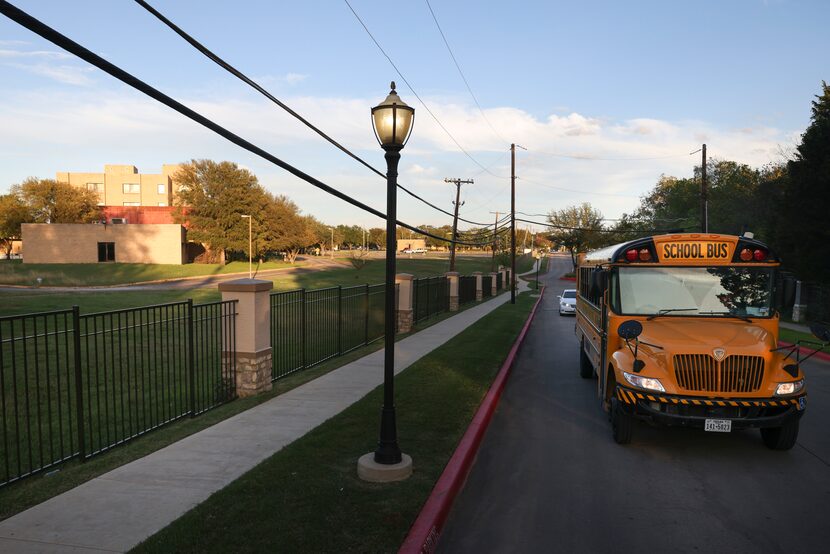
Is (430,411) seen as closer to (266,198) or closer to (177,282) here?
(177,282)

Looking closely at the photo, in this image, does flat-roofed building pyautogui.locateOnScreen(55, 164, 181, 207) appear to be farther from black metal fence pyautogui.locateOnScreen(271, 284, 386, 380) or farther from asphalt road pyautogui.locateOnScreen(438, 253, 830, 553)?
asphalt road pyautogui.locateOnScreen(438, 253, 830, 553)

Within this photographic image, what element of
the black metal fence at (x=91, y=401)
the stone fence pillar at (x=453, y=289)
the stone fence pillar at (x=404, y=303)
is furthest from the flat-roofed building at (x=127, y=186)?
the black metal fence at (x=91, y=401)

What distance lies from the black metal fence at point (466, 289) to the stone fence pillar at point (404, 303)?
435 inches

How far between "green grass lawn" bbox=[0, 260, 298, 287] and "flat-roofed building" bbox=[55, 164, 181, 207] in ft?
173

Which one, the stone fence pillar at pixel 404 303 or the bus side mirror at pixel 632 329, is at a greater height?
the bus side mirror at pixel 632 329

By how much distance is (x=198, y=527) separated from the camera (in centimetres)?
468

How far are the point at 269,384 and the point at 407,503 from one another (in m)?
5.60

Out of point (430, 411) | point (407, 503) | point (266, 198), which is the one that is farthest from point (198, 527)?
point (266, 198)

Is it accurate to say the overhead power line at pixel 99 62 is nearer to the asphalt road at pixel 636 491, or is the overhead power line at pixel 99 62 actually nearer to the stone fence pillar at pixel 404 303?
the asphalt road at pixel 636 491

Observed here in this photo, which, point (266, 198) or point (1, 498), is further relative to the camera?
point (266, 198)

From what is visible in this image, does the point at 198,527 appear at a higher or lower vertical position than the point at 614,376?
lower

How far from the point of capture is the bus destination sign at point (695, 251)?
7684 mm

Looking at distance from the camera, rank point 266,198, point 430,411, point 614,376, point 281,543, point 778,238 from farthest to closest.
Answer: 1. point 266,198
2. point 778,238
3. point 430,411
4. point 614,376
5. point 281,543

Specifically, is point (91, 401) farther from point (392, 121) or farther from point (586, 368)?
point (586, 368)
